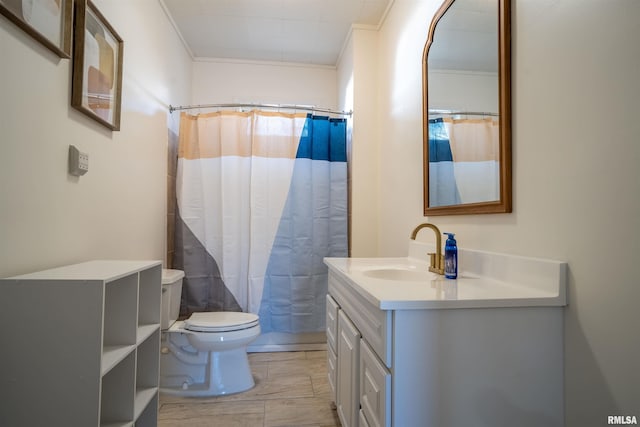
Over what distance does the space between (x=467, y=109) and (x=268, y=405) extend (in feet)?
5.71

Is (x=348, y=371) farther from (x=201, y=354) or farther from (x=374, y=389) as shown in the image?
(x=201, y=354)

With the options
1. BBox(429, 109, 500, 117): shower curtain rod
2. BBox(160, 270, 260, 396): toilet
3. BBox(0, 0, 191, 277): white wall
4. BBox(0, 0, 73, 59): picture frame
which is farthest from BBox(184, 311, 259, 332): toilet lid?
BBox(429, 109, 500, 117): shower curtain rod

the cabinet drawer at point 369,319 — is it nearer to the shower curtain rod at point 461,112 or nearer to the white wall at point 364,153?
the shower curtain rod at point 461,112

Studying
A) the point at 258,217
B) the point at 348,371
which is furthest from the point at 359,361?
the point at 258,217

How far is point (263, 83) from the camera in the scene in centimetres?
299

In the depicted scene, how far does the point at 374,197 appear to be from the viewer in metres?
2.40

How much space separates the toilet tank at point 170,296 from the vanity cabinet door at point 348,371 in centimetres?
102

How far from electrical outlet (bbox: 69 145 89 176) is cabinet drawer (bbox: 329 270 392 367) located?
3.66ft

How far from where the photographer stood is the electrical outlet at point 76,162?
123 cm

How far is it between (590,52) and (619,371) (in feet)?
2.44

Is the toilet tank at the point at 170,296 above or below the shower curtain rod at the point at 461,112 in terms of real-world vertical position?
below

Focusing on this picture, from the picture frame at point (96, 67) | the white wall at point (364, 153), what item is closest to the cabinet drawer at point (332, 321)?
the white wall at point (364, 153)

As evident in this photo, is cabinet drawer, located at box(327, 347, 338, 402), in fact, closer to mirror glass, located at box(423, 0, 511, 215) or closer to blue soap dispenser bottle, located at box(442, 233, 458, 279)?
blue soap dispenser bottle, located at box(442, 233, 458, 279)

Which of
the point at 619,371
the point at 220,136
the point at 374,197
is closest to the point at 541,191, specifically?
the point at 619,371
